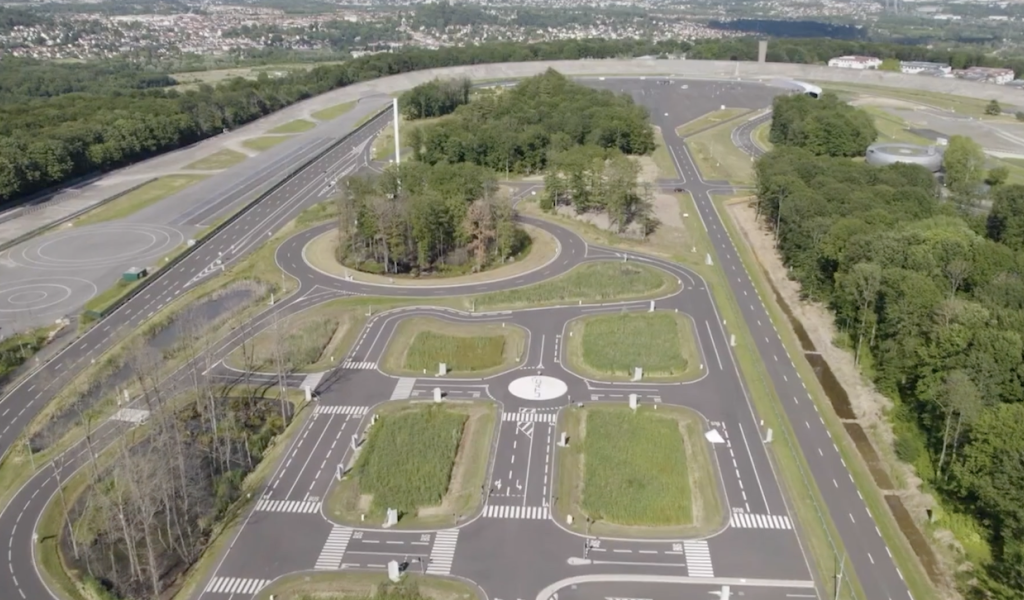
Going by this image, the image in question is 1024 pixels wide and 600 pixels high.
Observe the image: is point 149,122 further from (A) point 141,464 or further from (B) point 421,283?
(A) point 141,464

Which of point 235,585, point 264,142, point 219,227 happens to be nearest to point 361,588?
point 235,585

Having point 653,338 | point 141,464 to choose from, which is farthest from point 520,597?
point 653,338

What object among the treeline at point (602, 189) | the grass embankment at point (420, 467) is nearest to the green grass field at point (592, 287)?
the treeline at point (602, 189)

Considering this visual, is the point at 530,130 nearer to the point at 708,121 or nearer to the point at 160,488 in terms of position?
the point at 708,121

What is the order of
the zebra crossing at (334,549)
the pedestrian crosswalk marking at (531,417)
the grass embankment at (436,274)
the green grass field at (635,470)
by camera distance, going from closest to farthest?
the zebra crossing at (334,549)
the green grass field at (635,470)
the pedestrian crosswalk marking at (531,417)
the grass embankment at (436,274)

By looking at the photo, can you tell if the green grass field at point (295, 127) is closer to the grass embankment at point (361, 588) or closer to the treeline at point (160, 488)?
the treeline at point (160, 488)
